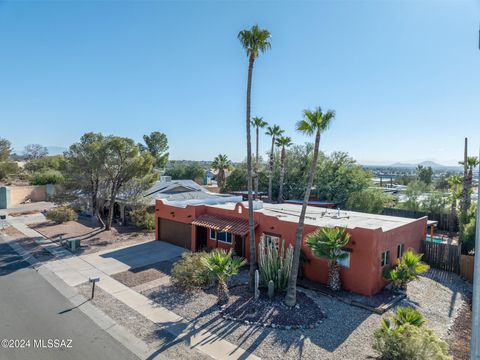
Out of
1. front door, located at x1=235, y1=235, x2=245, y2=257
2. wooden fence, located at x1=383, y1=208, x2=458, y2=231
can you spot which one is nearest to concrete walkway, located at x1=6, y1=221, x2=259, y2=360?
front door, located at x1=235, y1=235, x2=245, y2=257

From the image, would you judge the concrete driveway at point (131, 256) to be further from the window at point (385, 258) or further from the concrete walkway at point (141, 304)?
the window at point (385, 258)

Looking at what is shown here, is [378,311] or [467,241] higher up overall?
[467,241]

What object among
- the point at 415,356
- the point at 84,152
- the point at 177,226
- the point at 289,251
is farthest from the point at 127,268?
the point at 415,356

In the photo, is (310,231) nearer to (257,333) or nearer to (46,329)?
(257,333)

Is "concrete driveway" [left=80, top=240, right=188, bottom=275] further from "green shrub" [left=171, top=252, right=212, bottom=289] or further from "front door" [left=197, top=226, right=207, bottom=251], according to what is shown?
"green shrub" [left=171, top=252, right=212, bottom=289]

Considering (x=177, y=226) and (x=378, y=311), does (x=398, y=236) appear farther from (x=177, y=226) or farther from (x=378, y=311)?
(x=177, y=226)

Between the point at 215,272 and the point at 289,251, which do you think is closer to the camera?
the point at 215,272

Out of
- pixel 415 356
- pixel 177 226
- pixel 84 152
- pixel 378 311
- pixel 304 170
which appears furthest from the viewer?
pixel 304 170

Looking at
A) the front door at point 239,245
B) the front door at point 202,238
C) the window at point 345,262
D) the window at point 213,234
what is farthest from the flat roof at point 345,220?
the front door at point 202,238
